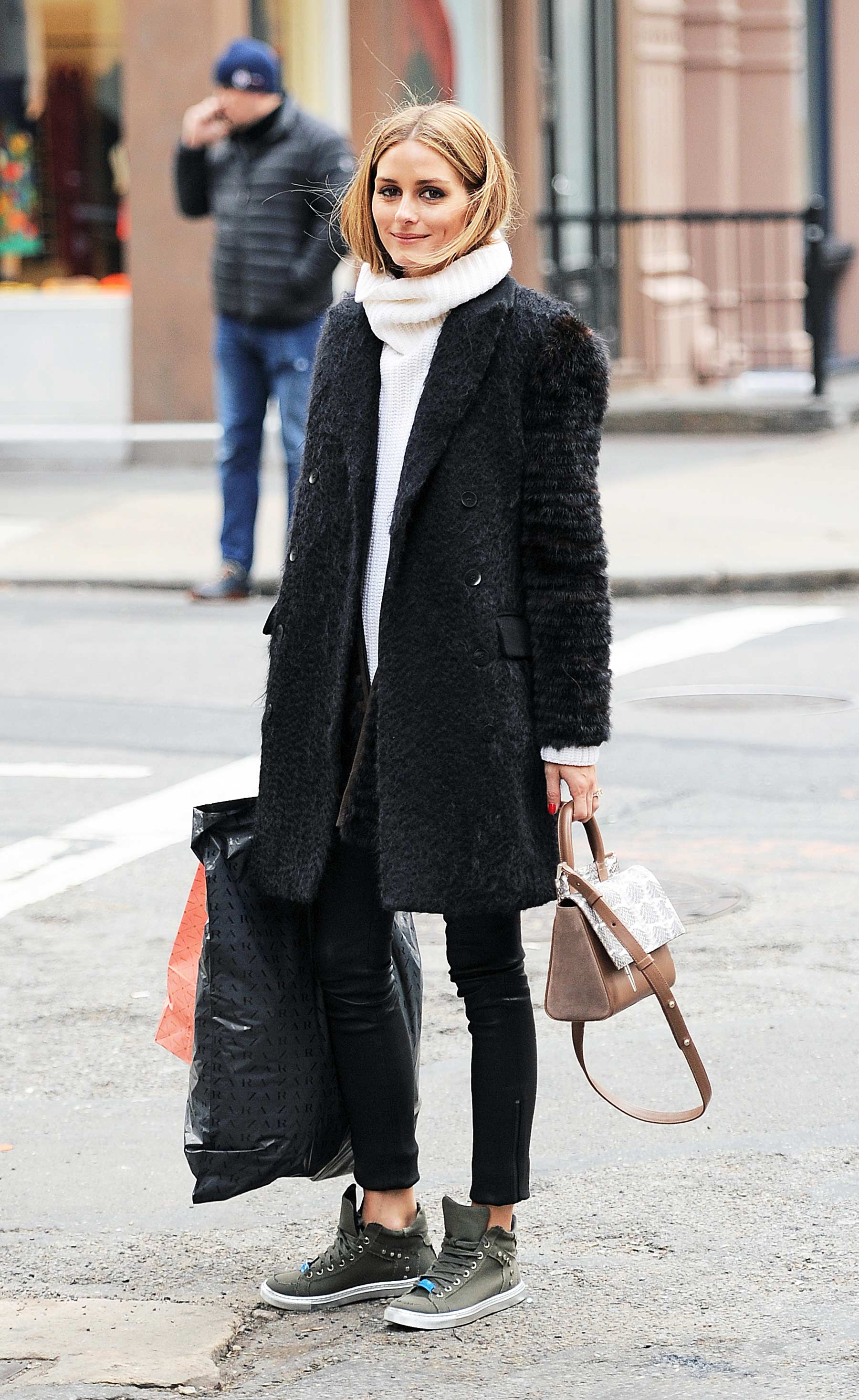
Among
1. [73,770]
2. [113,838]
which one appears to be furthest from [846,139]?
[113,838]

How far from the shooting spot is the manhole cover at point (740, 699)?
8633 mm

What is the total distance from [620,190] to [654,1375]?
18.3 meters

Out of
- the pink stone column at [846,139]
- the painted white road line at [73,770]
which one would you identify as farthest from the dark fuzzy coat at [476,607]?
the pink stone column at [846,139]

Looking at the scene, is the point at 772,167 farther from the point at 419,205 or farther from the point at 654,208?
the point at 419,205

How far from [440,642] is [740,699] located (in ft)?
17.6

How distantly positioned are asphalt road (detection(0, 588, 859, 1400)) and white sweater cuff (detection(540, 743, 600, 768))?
894mm

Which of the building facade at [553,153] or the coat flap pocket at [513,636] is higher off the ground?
the building facade at [553,153]

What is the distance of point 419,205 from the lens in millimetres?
3549

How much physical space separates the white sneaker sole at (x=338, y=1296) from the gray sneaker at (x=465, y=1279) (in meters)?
0.06

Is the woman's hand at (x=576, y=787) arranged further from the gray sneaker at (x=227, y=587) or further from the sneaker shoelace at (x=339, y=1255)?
the gray sneaker at (x=227, y=587)

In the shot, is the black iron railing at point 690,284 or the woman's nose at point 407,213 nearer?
the woman's nose at point 407,213

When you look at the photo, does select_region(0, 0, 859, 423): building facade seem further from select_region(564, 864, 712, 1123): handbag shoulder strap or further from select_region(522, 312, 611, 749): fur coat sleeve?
select_region(564, 864, 712, 1123): handbag shoulder strap

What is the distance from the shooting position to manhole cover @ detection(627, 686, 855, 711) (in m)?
8.63

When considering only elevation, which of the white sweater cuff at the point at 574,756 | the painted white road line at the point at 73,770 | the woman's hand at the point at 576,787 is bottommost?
the painted white road line at the point at 73,770
